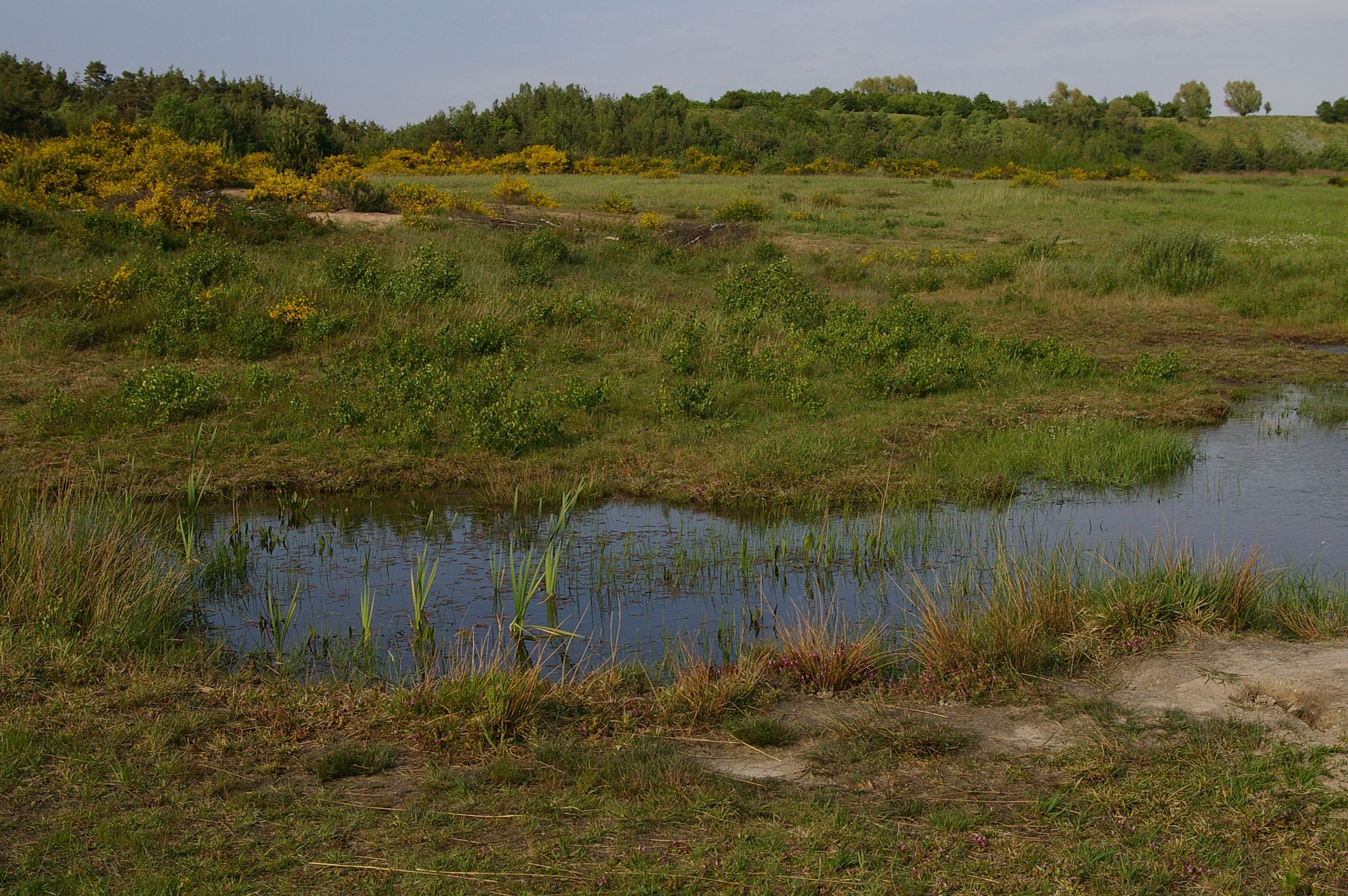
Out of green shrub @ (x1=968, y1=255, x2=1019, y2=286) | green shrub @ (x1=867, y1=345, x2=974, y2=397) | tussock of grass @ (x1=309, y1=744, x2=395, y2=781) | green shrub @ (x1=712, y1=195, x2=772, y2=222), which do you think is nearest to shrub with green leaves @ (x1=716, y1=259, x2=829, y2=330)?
green shrub @ (x1=867, y1=345, x2=974, y2=397)

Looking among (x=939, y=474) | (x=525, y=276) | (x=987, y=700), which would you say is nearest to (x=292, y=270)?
(x=525, y=276)

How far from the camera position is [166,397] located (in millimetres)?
10789

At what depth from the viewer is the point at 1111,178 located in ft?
146

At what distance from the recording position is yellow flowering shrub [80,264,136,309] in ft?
45.3

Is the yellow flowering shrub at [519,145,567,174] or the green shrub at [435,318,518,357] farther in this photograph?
the yellow flowering shrub at [519,145,567,174]

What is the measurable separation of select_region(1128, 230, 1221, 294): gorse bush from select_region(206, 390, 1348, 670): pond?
970cm

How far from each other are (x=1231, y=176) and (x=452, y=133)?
34.6 m

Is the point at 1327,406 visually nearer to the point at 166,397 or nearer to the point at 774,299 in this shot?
the point at 774,299

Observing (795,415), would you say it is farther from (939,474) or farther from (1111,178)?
(1111,178)

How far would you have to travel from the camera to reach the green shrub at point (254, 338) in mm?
13102

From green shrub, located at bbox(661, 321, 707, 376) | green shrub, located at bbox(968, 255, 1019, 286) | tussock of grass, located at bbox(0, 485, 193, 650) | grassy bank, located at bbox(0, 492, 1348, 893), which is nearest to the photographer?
grassy bank, located at bbox(0, 492, 1348, 893)

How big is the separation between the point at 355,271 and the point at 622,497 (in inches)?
309

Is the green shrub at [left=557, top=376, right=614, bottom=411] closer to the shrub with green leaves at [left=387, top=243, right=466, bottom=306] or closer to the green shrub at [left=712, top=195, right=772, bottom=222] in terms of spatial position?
the shrub with green leaves at [left=387, top=243, right=466, bottom=306]

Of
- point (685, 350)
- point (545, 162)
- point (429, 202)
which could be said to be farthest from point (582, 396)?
point (545, 162)
